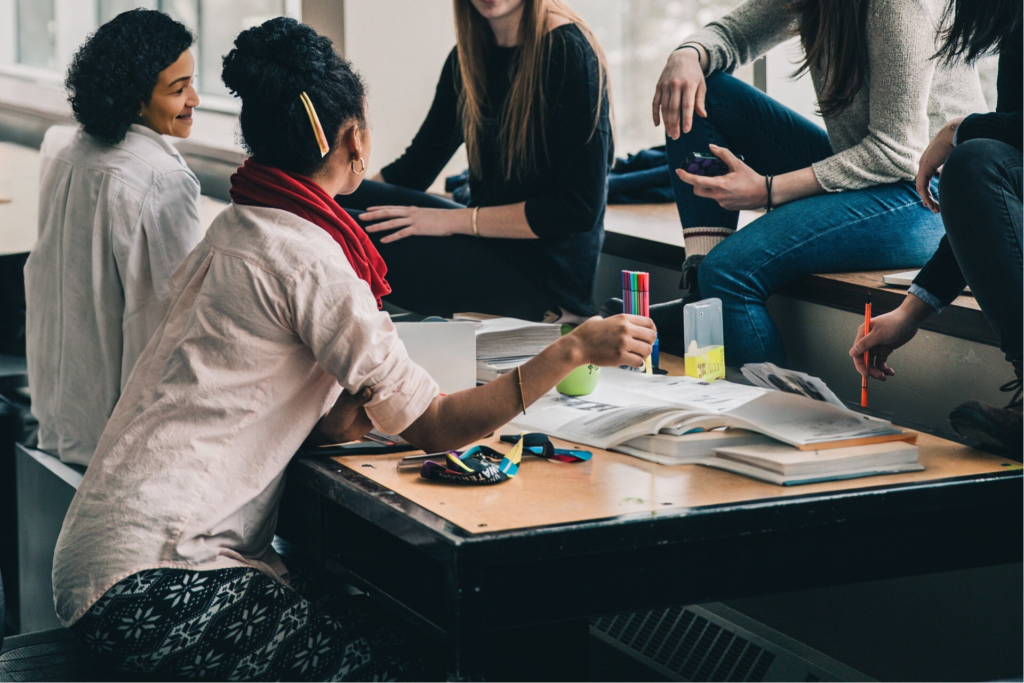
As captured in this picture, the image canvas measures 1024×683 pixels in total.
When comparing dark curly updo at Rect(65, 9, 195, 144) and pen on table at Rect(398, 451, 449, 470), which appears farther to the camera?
dark curly updo at Rect(65, 9, 195, 144)

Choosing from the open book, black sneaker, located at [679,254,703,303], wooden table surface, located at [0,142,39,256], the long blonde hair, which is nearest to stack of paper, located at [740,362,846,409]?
the open book

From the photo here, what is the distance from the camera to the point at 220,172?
3.11 metres

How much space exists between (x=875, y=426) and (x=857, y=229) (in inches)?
26.2

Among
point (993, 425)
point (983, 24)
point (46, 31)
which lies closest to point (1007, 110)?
point (983, 24)

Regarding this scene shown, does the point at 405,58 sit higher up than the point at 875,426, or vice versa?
the point at 405,58

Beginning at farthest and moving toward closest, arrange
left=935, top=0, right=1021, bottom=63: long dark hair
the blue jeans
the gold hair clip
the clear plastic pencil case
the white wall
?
the white wall
the blue jeans
the clear plastic pencil case
left=935, top=0, right=1021, bottom=63: long dark hair
the gold hair clip

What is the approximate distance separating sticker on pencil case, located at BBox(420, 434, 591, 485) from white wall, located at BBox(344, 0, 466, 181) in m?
2.18

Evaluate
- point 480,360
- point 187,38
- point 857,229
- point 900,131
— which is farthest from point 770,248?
point 187,38

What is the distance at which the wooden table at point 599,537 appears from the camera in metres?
0.98

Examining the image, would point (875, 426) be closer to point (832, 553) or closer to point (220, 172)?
point (832, 553)

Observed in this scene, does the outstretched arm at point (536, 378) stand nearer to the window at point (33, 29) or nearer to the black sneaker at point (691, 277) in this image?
the black sneaker at point (691, 277)

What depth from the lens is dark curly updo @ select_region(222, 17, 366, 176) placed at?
47.3 inches

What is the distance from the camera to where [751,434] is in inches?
50.1

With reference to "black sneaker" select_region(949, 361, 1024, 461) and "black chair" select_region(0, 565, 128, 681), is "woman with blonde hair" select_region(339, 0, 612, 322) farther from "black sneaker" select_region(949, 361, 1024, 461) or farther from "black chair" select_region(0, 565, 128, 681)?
"black chair" select_region(0, 565, 128, 681)
